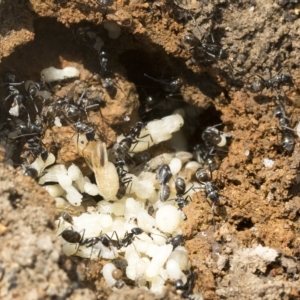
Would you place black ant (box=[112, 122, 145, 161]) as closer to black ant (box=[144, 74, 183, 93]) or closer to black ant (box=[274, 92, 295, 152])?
black ant (box=[144, 74, 183, 93])

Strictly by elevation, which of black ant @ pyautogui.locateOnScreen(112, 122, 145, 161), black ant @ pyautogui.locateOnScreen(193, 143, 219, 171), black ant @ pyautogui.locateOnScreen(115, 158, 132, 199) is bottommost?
black ant @ pyautogui.locateOnScreen(193, 143, 219, 171)

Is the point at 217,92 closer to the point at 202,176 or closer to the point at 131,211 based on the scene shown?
the point at 202,176

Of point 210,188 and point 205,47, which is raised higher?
point 205,47

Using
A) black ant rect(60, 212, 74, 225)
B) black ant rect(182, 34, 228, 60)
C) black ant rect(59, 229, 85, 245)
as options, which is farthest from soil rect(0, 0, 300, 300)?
black ant rect(60, 212, 74, 225)

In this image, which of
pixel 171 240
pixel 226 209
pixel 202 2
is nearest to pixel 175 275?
pixel 171 240

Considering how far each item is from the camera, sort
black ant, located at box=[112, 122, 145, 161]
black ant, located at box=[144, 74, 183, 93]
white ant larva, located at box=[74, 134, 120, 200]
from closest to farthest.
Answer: white ant larva, located at box=[74, 134, 120, 200] < black ant, located at box=[112, 122, 145, 161] < black ant, located at box=[144, 74, 183, 93]

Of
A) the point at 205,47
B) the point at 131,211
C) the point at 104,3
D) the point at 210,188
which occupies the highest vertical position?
the point at 104,3

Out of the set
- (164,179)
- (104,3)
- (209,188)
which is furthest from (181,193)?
(104,3)

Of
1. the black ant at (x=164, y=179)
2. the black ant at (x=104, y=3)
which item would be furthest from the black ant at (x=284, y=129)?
the black ant at (x=104, y=3)
